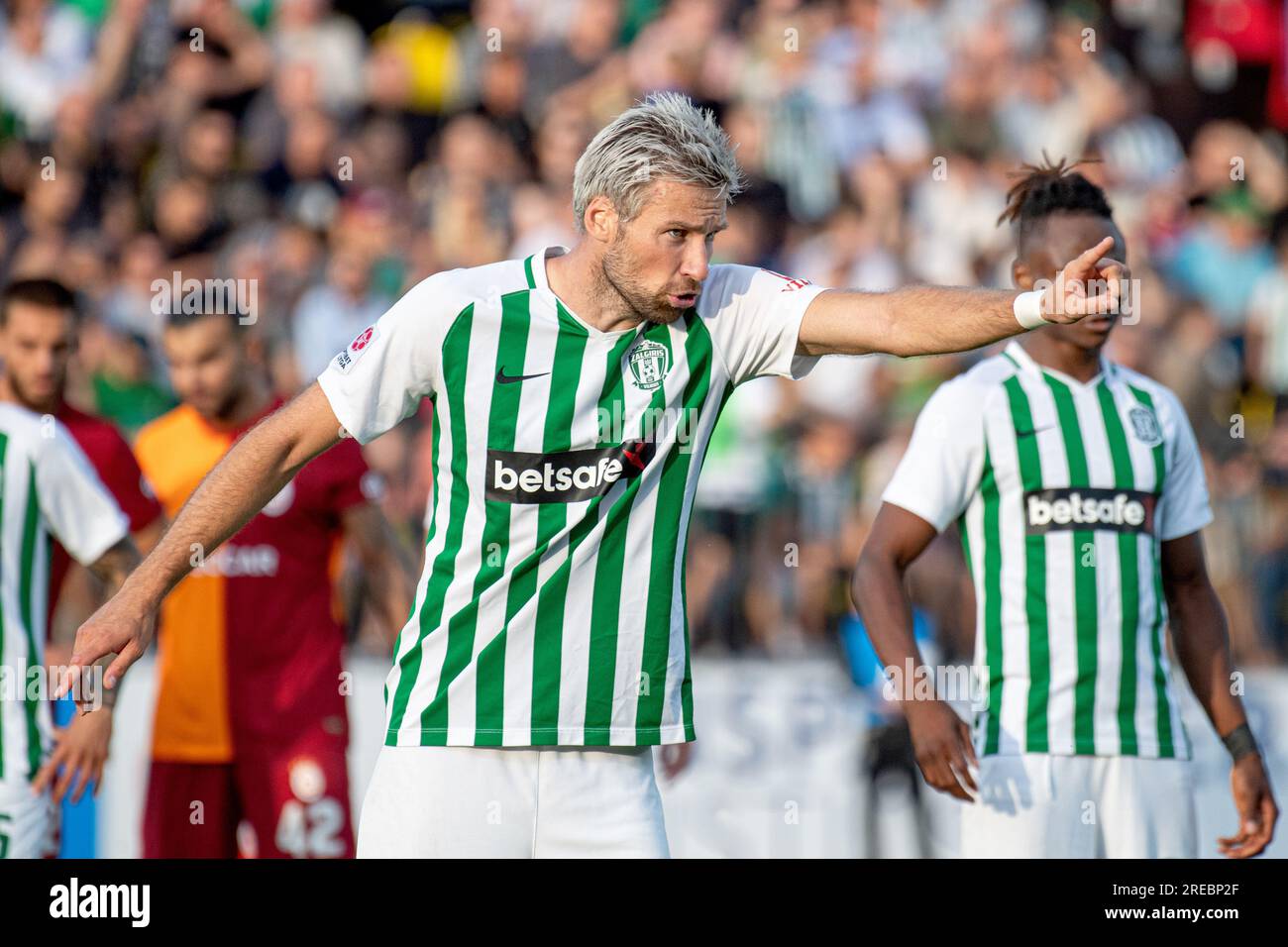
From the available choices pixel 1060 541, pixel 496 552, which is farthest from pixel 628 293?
pixel 1060 541

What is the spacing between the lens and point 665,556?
4184 millimetres

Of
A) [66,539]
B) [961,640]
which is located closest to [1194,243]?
[961,640]

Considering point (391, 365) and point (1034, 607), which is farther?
point (1034, 607)

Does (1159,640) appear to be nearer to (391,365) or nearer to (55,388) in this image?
(391,365)

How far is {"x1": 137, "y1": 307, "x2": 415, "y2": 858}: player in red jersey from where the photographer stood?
6512mm

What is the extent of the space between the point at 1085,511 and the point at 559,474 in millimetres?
1741

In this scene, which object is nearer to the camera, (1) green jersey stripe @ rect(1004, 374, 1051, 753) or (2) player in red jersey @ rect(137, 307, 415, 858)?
(1) green jersey stripe @ rect(1004, 374, 1051, 753)

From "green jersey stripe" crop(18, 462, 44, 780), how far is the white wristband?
3240 millimetres

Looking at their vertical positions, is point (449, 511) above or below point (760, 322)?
below

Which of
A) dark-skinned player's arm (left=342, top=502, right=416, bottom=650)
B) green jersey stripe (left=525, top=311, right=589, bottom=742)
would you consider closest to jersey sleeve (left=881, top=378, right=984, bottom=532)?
green jersey stripe (left=525, top=311, right=589, bottom=742)

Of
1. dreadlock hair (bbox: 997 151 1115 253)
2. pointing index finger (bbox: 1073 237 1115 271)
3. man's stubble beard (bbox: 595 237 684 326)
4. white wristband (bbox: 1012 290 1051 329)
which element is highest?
dreadlock hair (bbox: 997 151 1115 253)

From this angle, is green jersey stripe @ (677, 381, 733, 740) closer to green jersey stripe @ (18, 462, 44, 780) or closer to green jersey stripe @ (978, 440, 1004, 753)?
green jersey stripe @ (978, 440, 1004, 753)
